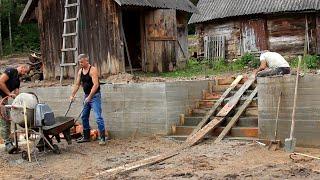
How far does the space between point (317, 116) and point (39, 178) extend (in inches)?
195

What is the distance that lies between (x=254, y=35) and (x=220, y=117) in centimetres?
1364

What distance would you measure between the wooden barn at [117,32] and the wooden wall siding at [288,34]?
208 inches

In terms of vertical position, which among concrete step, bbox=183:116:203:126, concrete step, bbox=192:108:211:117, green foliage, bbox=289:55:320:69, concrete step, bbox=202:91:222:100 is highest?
green foliage, bbox=289:55:320:69

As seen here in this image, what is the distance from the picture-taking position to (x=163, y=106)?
1059 cm

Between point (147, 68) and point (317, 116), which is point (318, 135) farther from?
point (147, 68)

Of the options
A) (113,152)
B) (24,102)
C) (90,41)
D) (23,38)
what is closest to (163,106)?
(113,152)

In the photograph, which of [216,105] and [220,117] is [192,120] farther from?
[220,117]

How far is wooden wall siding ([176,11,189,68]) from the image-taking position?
717 inches

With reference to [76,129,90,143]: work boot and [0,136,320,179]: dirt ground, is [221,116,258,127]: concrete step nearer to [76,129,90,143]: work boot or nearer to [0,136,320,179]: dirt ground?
[0,136,320,179]: dirt ground

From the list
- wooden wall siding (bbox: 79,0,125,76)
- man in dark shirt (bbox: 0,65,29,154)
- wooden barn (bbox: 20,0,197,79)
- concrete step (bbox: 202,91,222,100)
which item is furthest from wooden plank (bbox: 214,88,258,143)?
wooden wall siding (bbox: 79,0,125,76)

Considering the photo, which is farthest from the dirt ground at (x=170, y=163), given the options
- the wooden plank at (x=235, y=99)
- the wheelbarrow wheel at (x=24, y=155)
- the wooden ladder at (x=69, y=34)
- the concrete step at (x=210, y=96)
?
the wooden ladder at (x=69, y=34)

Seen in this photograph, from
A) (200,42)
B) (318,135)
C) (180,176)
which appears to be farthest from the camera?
(200,42)

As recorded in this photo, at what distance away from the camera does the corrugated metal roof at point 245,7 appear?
21312mm

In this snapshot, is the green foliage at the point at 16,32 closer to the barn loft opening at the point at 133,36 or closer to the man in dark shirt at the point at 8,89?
the barn loft opening at the point at 133,36
